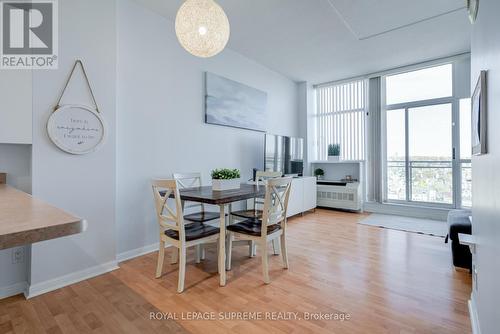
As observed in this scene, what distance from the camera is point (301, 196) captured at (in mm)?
4703

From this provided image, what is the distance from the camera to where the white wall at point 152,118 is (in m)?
2.65

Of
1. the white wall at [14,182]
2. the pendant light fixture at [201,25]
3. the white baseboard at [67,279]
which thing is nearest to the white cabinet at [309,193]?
the pendant light fixture at [201,25]

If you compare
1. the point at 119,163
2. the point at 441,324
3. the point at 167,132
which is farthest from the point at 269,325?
the point at 167,132

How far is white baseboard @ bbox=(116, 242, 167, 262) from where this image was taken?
2612mm

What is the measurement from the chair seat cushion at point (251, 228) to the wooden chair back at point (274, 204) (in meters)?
0.07

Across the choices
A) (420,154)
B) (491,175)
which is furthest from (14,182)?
(420,154)

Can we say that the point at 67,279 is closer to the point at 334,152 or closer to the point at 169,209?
the point at 169,209

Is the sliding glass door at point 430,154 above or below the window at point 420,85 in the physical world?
below

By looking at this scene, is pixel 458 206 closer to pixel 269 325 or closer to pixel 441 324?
pixel 441 324

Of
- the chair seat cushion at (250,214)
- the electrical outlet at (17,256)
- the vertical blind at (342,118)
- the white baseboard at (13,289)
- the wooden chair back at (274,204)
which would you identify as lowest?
the white baseboard at (13,289)

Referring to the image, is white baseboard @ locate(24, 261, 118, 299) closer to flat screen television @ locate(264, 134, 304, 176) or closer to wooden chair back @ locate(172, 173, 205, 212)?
wooden chair back @ locate(172, 173, 205, 212)

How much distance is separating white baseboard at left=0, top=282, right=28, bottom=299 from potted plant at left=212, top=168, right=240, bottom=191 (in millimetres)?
1734

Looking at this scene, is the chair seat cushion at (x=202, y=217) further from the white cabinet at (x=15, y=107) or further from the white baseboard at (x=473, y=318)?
the white baseboard at (x=473, y=318)

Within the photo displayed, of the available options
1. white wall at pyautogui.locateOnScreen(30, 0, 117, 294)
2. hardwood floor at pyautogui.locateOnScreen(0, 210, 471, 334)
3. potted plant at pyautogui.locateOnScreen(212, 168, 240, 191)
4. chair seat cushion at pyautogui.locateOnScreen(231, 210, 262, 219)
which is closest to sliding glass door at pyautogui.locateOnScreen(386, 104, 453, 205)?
hardwood floor at pyautogui.locateOnScreen(0, 210, 471, 334)
